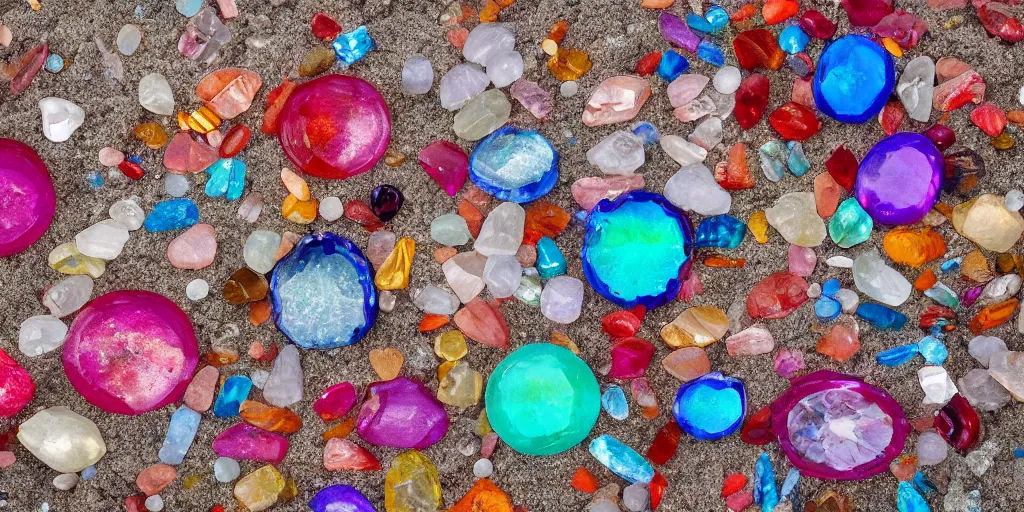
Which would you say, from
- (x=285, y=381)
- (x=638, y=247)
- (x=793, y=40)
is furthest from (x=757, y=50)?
(x=285, y=381)

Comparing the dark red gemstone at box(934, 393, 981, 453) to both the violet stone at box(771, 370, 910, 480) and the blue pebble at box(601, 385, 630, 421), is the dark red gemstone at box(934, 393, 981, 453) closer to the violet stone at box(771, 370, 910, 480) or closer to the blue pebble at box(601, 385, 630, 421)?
the violet stone at box(771, 370, 910, 480)

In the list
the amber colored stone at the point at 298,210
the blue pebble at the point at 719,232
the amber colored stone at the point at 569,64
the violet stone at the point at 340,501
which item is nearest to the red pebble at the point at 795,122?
the blue pebble at the point at 719,232

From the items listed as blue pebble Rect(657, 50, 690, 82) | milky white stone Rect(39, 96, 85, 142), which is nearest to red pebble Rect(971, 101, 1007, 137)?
blue pebble Rect(657, 50, 690, 82)

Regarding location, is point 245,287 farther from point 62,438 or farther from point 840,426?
point 840,426

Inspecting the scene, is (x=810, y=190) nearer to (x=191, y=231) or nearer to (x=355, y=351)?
(x=355, y=351)

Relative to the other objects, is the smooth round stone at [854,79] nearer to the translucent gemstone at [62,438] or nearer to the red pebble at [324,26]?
the red pebble at [324,26]

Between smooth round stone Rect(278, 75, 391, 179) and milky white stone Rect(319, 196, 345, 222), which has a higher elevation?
smooth round stone Rect(278, 75, 391, 179)

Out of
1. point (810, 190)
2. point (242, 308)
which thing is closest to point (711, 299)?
point (810, 190)
